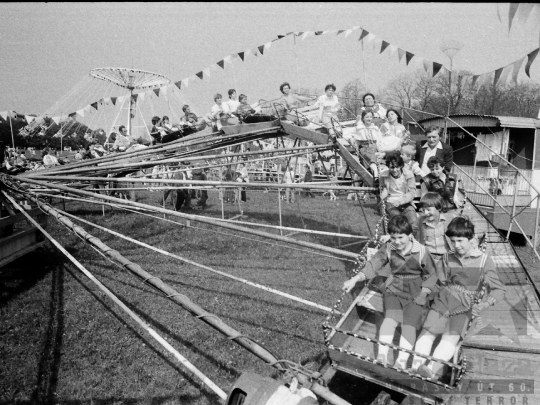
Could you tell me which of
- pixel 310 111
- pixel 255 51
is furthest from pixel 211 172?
pixel 310 111

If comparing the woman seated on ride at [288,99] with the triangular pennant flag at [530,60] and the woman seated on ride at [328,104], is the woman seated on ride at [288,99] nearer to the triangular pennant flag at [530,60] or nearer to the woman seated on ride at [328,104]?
the woman seated on ride at [328,104]

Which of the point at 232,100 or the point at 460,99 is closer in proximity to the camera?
the point at 232,100

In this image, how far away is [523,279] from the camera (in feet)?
23.6

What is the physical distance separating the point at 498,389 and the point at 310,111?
8641 mm

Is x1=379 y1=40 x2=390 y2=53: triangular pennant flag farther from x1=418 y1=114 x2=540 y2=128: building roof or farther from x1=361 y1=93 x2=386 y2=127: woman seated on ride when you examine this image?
x1=418 y1=114 x2=540 y2=128: building roof

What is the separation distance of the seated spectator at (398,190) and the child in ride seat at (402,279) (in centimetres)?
246

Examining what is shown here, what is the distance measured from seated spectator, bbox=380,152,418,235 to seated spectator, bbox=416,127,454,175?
1.01 metres

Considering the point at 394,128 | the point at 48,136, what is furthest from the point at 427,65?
the point at 48,136

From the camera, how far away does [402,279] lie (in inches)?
178

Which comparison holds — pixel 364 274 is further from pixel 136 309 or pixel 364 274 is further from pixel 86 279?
pixel 86 279

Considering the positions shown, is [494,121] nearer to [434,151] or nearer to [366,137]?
[366,137]

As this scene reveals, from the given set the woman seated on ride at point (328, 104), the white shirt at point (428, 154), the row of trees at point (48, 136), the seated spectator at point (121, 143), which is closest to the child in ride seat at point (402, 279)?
the white shirt at point (428, 154)

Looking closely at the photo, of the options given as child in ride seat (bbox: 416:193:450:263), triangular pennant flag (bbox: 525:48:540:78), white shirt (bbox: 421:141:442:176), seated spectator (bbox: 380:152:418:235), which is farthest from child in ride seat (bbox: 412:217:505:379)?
white shirt (bbox: 421:141:442:176)

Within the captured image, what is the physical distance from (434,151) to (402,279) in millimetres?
4532
